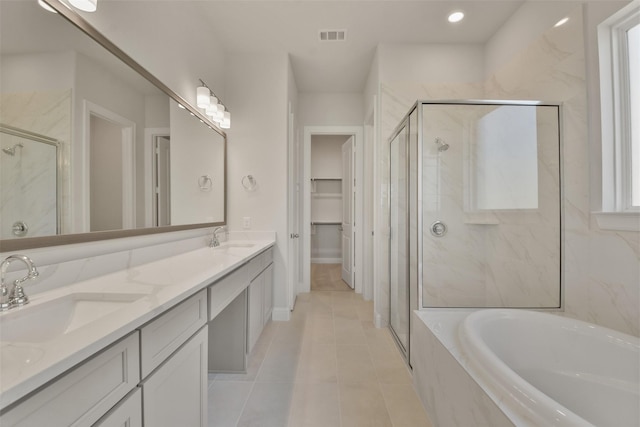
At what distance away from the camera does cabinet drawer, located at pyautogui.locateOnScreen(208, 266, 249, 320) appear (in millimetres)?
1232

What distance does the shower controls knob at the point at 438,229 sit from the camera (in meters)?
2.07

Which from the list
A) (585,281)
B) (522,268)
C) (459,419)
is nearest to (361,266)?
(522,268)

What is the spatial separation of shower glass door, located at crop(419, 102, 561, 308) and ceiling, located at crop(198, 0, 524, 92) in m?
0.98

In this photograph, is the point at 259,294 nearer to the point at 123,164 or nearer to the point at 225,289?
the point at 225,289

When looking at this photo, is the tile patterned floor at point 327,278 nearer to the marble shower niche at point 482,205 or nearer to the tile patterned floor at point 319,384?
the tile patterned floor at point 319,384

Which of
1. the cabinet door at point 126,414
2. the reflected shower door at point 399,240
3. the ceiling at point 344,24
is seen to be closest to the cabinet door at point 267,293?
the reflected shower door at point 399,240

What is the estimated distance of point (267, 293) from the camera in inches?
96.6

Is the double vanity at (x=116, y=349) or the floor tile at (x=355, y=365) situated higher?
the double vanity at (x=116, y=349)

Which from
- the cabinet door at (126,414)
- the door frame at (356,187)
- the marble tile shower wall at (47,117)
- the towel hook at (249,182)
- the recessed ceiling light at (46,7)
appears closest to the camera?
the cabinet door at (126,414)

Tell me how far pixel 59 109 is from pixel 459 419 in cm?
207

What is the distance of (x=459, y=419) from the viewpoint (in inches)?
43.0

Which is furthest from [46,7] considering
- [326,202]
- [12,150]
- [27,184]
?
[326,202]

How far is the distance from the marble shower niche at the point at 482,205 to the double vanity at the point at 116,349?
1.44 meters

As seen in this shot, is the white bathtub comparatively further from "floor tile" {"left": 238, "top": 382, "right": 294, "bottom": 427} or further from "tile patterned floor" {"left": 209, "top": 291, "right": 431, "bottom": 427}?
"floor tile" {"left": 238, "top": 382, "right": 294, "bottom": 427}
